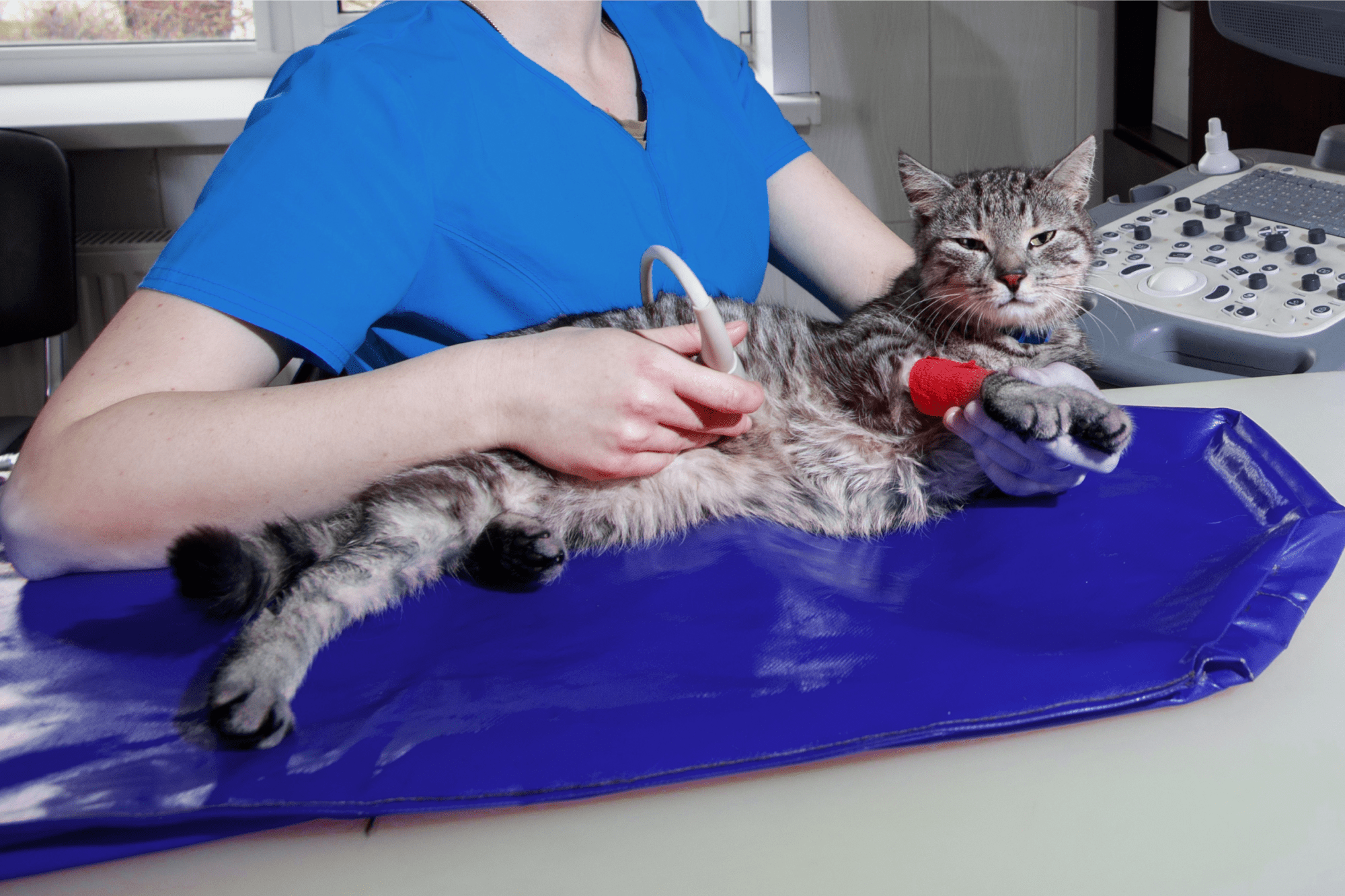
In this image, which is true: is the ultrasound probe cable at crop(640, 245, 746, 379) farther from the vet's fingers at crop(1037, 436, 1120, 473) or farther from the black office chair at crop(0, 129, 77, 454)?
the black office chair at crop(0, 129, 77, 454)

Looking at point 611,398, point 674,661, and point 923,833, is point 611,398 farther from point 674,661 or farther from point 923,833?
point 923,833

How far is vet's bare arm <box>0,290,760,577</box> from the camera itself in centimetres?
78

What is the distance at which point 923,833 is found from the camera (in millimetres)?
487

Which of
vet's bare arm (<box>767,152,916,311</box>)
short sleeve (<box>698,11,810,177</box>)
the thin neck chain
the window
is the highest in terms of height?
the window

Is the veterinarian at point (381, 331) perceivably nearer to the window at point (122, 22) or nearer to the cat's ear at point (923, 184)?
the cat's ear at point (923, 184)

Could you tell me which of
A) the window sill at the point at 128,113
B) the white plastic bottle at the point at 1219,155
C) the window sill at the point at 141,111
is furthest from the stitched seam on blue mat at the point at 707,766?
the window sill at the point at 141,111

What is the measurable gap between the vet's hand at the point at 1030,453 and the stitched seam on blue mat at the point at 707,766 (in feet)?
0.85

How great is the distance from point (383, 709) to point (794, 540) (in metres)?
0.43

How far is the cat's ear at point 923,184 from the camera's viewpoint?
1.26m

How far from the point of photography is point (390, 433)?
2.75 feet

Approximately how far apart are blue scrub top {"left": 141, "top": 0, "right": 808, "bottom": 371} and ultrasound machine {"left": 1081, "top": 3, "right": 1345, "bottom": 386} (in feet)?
1.75

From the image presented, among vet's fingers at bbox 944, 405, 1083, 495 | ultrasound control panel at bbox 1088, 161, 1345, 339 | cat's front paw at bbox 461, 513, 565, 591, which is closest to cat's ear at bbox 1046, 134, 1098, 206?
ultrasound control panel at bbox 1088, 161, 1345, 339

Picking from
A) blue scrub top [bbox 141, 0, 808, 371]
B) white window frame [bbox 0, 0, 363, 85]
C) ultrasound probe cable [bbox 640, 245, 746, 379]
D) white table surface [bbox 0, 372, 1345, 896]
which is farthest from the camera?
white window frame [bbox 0, 0, 363, 85]

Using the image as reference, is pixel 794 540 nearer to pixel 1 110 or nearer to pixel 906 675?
pixel 906 675
